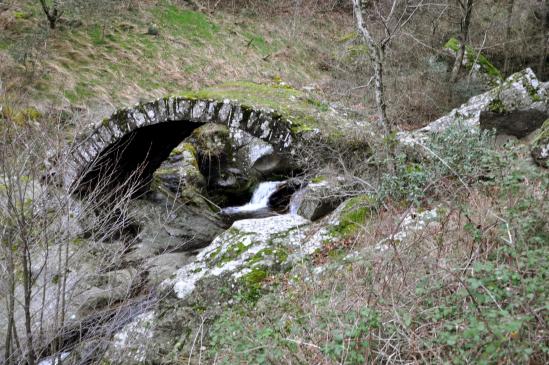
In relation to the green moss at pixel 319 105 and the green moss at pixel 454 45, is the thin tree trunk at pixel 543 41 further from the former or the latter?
the green moss at pixel 319 105

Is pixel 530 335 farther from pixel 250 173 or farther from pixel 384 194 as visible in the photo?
pixel 250 173

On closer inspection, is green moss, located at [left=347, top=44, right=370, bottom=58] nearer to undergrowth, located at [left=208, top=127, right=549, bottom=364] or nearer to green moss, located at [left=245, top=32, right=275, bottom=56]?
green moss, located at [left=245, top=32, right=275, bottom=56]

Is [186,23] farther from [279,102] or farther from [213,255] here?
[213,255]

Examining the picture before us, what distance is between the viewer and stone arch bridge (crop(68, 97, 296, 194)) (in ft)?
24.8

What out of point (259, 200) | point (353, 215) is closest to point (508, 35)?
point (259, 200)

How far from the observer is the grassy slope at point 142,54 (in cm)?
1207

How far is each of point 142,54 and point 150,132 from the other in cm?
656

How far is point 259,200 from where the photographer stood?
474 inches

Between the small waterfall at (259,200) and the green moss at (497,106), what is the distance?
563cm

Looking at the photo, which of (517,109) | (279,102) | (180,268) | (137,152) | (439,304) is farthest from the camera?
(137,152)

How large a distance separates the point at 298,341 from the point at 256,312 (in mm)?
1358

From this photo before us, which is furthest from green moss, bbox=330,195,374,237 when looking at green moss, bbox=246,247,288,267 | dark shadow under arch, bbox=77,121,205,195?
dark shadow under arch, bbox=77,121,205,195

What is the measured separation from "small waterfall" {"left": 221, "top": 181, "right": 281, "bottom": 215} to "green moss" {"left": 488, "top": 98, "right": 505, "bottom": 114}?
5629mm

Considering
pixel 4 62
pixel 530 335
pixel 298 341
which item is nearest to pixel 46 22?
pixel 4 62
